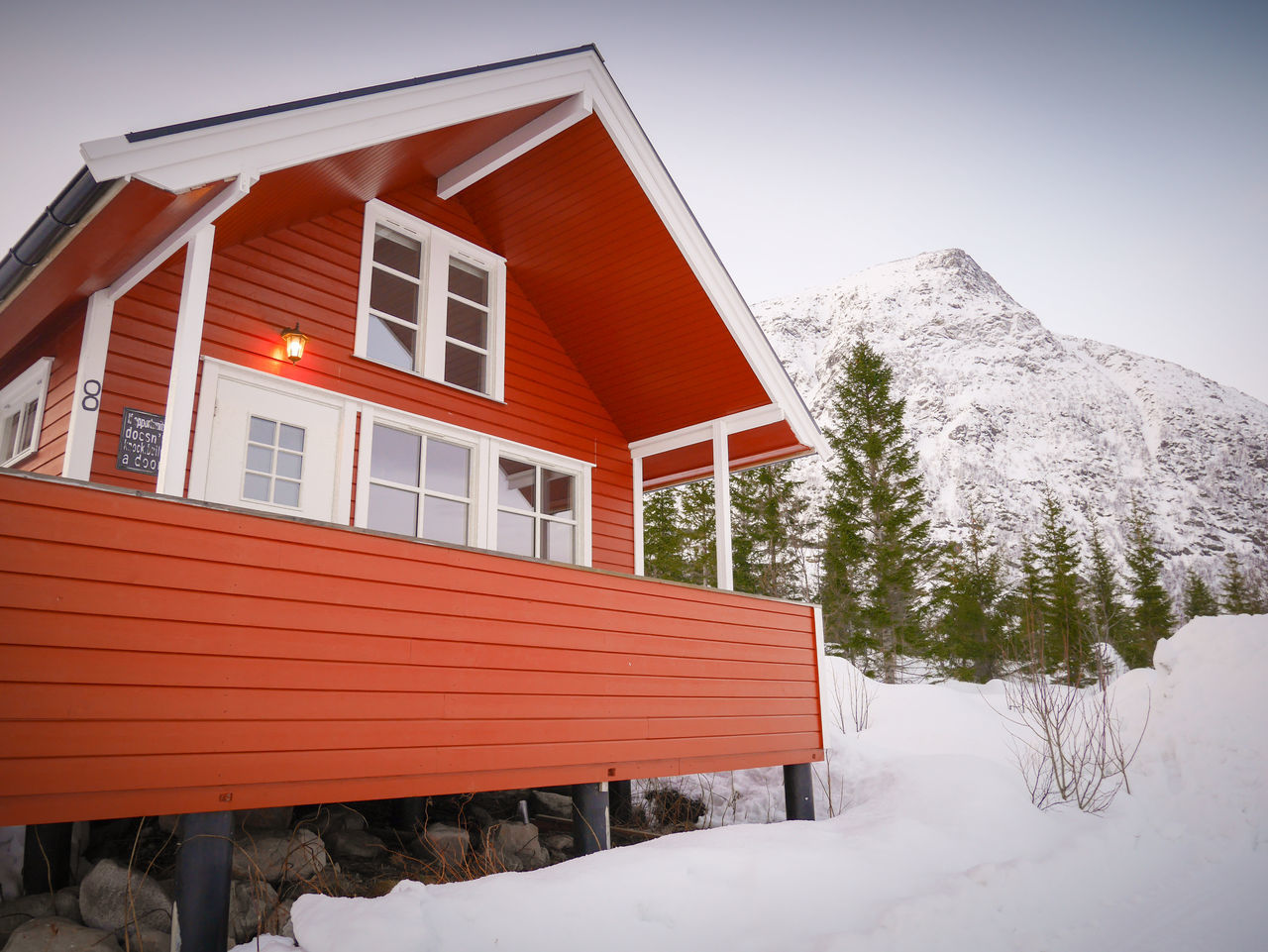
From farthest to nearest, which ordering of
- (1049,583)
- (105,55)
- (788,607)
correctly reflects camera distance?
(1049,583)
(105,55)
(788,607)

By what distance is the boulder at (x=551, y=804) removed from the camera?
27.9 feet

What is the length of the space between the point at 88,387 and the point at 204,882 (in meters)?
3.44

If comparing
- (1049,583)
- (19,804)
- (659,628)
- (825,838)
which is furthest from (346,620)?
(1049,583)

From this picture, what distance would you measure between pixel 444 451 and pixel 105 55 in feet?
44.1

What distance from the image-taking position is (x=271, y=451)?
6.37 m

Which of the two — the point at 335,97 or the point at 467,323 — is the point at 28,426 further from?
the point at 467,323

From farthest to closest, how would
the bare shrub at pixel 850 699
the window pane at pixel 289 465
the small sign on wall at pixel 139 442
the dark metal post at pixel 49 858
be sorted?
the bare shrub at pixel 850 699 < the window pane at pixel 289 465 < the small sign on wall at pixel 139 442 < the dark metal post at pixel 49 858

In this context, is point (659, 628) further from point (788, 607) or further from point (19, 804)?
point (19, 804)

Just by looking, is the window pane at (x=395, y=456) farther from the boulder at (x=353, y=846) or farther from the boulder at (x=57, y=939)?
the boulder at (x=57, y=939)

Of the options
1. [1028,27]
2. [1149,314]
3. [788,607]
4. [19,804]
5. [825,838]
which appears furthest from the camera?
[1149,314]

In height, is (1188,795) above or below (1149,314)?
below

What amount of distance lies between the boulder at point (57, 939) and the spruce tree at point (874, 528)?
2497 centimetres

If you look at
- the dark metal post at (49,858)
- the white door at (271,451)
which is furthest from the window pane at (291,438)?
the dark metal post at (49,858)

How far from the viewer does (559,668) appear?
17.9ft
